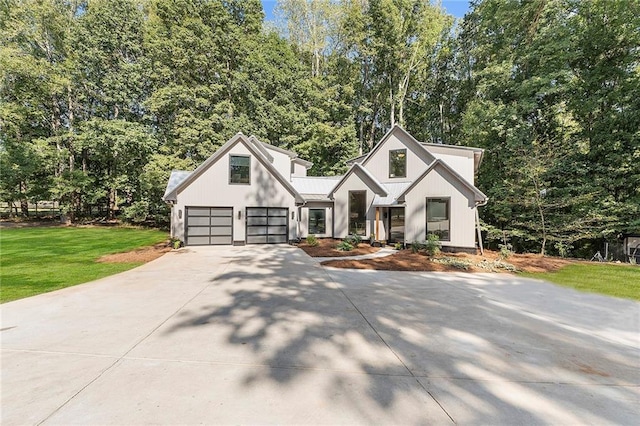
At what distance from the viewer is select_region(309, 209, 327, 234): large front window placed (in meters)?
18.2

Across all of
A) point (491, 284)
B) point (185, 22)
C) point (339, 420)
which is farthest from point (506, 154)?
point (185, 22)

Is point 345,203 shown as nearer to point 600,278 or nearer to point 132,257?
point 132,257

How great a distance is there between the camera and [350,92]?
84.2ft

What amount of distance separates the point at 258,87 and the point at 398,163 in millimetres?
15983

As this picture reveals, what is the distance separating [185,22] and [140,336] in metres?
27.9

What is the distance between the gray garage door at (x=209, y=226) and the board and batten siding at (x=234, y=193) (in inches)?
10.4

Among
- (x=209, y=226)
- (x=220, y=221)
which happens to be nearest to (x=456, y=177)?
(x=220, y=221)

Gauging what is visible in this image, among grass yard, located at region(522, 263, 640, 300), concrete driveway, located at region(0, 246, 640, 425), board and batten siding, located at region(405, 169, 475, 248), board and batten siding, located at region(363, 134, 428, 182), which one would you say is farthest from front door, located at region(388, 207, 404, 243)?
concrete driveway, located at region(0, 246, 640, 425)

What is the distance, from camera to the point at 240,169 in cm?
1534

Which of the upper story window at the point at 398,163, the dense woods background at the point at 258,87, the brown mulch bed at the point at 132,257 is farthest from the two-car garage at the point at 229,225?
the dense woods background at the point at 258,87

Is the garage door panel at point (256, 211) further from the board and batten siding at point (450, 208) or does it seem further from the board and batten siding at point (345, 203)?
the board and batten siding at point (450, 208)

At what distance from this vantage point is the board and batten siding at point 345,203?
1609 centimetres

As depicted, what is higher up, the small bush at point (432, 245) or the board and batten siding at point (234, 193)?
the board and batten siding at point (234, 193)

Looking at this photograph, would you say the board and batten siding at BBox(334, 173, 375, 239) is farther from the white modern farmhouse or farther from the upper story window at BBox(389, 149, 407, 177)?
the upper story window at BBox(389, 149, 407, 177)
